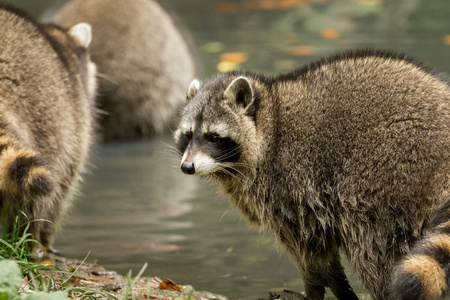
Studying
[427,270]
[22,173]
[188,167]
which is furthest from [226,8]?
[427,270]

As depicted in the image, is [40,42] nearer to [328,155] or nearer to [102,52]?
[328,155]

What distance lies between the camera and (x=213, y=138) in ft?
16.2

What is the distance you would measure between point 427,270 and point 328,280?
119 cm

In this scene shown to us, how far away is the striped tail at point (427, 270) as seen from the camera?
383cm

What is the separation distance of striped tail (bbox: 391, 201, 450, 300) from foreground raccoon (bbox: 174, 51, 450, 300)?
17mm

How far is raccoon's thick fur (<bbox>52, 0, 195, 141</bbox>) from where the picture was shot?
29.8 feet

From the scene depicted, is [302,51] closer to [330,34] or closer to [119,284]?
[330,34]

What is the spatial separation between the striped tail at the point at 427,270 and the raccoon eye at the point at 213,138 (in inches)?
53.0

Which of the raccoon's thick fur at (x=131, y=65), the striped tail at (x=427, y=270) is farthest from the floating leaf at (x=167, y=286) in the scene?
the raccoon's thick fur at (x=131, y=65)

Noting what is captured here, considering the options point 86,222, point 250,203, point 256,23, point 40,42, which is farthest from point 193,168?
point 256,23

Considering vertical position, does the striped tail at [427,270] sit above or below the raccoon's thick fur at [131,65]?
below

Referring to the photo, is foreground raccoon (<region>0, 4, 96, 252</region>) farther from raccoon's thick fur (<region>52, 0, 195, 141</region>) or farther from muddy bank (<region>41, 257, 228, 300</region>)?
raccoon's thick fur (<region>52, 0, 195, 141</region>)

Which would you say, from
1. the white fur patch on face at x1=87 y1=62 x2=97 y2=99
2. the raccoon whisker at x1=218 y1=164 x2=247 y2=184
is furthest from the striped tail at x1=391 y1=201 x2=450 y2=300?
the white fur patch on face at x1=87 y1=62 x2=97 y2=99

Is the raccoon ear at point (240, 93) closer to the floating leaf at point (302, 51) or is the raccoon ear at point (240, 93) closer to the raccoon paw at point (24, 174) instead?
the raccoon paw at point (24, 174)
